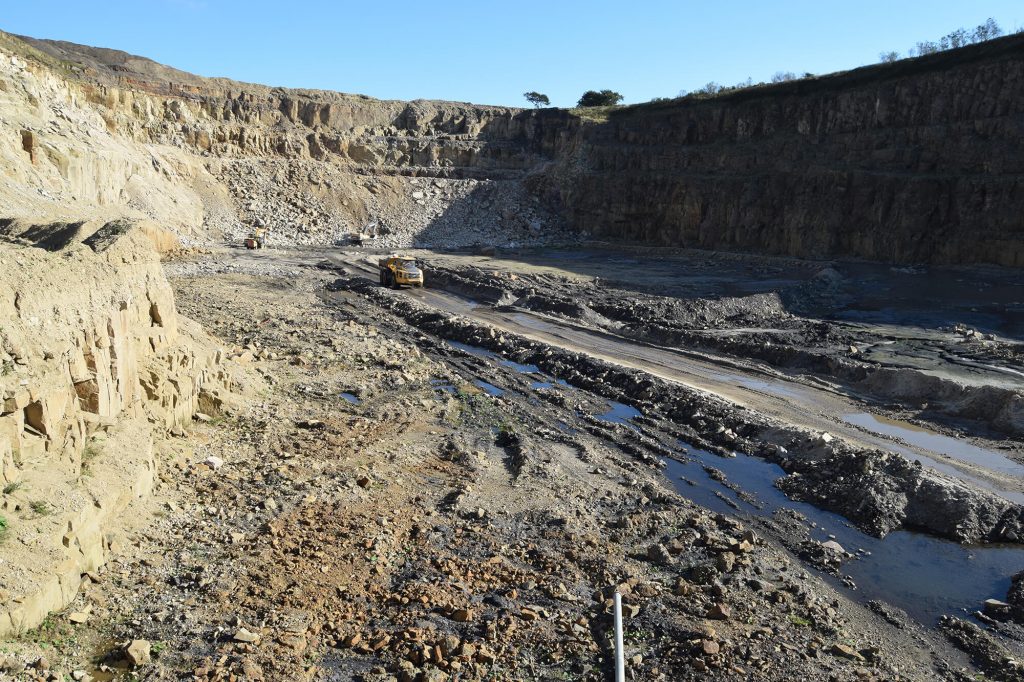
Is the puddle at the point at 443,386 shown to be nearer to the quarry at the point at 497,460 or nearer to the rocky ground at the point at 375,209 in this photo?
the quarry at the point at 497,460

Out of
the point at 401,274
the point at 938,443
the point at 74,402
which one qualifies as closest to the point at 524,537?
the point at 74,402

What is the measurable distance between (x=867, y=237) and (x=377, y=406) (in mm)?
33502

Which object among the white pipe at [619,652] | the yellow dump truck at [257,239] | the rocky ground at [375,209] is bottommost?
the white pipe at [619,652]

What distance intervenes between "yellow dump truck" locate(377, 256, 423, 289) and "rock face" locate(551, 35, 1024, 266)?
22745 mm

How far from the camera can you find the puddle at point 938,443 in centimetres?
1265

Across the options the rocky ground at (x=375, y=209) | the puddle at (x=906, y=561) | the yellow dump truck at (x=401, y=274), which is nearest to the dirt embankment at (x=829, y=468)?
the puddle at (x=906, y=561)

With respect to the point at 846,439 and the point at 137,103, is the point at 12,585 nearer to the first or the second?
the point at 846,439

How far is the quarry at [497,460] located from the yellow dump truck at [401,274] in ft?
2.00

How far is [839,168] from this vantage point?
136 ft

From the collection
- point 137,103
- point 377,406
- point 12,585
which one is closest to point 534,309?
point 377,406

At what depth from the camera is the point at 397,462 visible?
1166cm

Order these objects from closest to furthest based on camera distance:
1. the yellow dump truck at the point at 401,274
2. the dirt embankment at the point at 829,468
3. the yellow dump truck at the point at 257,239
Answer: the dirt embankment at the point at 829,468 < the yellow dump truck at the point at 401,274 < the yellow dump truck at the point at 257,239

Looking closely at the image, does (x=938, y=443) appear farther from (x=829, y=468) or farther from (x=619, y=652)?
(x=619, y=652)

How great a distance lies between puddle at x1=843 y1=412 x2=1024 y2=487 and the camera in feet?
41.5
